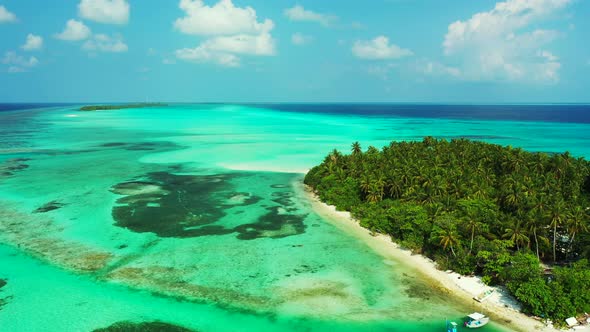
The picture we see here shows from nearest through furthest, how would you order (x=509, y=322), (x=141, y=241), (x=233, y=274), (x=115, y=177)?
1. (x=509, y=322)
2. (x=233, y=274)
3. (x=141, y=241)
4. (x=115, y=177)

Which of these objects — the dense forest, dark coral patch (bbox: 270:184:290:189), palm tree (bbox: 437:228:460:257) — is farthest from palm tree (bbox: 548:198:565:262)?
dark coral patch (bbox: 270:184:290:189)

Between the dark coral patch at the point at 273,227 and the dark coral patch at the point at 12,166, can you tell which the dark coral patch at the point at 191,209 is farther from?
the dark coral patch at the point at 12,166

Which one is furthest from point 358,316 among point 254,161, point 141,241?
point 254,161

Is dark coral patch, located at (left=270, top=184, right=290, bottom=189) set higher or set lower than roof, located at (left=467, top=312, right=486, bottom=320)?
higher

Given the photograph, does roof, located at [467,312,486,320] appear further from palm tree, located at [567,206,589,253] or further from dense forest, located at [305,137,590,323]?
palm tree, located at [567,206,589,253]

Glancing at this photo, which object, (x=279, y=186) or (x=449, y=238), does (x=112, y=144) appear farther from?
(x=449, y=238)

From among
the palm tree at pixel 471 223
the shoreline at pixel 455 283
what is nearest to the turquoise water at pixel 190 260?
the shoreline at pixel 455 283

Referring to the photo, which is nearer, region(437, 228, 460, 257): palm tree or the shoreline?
the shoreline

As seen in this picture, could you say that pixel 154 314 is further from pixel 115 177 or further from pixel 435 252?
pixel 115 177
